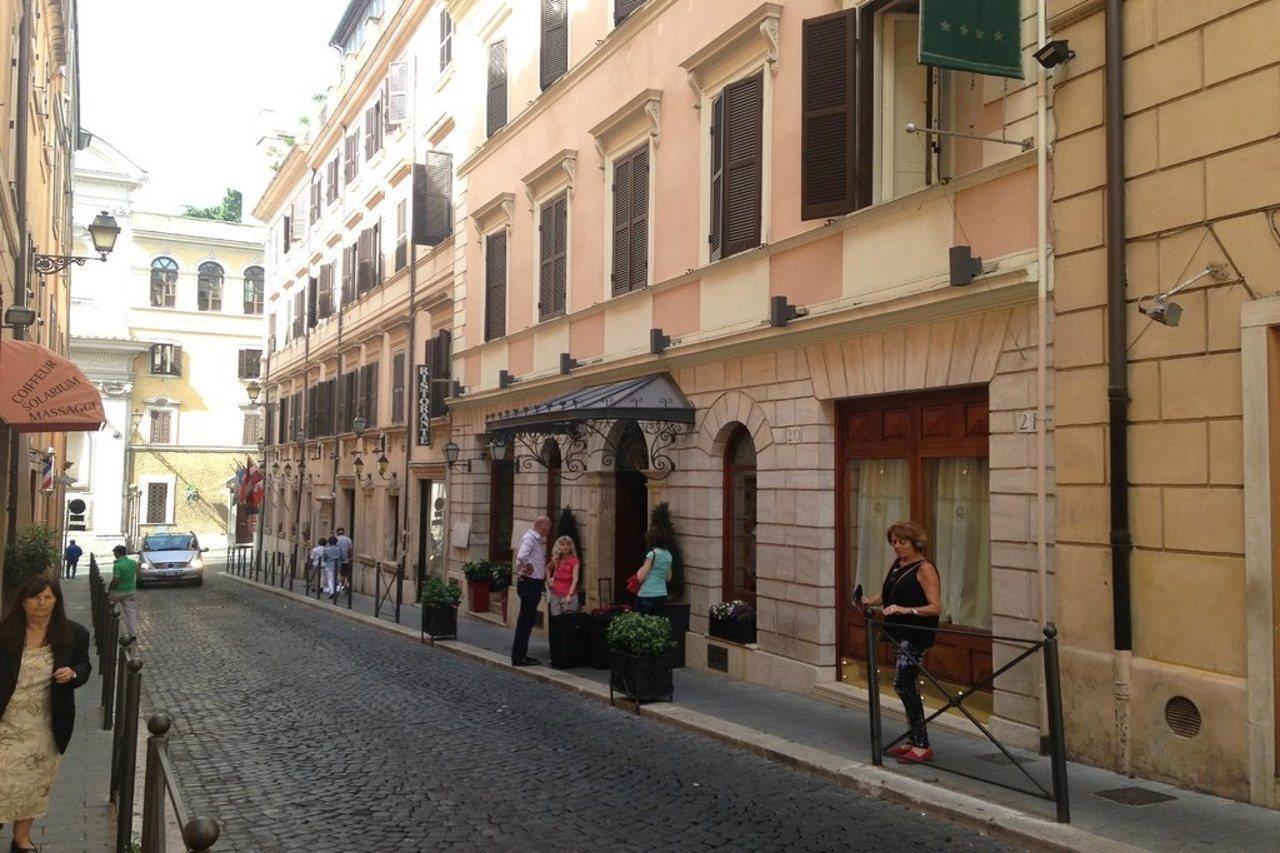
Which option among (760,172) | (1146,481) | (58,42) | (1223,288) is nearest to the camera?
(1223,288)

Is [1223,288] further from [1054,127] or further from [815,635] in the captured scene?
[815,635]

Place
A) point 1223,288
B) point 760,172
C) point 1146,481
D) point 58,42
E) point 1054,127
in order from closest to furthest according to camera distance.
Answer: point 1223,288
point 1146,481
point 1054,127
point 760,172
point 58,42

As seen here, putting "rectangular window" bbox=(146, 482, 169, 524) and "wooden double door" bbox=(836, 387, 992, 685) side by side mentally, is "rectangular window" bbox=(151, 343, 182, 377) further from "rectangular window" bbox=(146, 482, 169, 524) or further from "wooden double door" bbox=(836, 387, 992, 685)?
"wooden double door" bbox=(836, 387, 992, 685)

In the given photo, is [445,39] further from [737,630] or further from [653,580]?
[737,630]

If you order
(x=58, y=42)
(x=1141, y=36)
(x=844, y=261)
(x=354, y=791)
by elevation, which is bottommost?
(x=354, y=791)

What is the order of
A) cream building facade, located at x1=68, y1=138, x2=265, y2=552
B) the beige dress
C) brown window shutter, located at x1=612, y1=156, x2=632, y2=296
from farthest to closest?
cream building facade, located at x1=68, y1=138, x2=265, y2=552 → brown window shutter, located at x1=612, y1=156, x2=632, y2=296 → the beige dress

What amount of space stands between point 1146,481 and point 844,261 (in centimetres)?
410

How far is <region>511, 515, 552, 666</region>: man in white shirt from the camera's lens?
43.7ft

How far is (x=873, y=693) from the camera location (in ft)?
25.6

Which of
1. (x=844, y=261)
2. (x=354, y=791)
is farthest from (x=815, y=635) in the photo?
(x=354, y=791)

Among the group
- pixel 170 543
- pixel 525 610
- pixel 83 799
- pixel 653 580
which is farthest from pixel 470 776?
pixel 170 543

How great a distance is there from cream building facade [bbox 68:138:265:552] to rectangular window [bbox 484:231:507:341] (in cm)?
3299

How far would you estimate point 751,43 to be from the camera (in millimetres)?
12422

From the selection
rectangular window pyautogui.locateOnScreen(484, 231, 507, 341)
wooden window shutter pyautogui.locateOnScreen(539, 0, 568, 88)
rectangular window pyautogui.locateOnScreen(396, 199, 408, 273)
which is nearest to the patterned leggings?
wooden window shutter pyautogui.locateOnScreen(539, 0, 568, 88)
